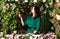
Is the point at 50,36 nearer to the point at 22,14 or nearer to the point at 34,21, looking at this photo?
the point at 34,21

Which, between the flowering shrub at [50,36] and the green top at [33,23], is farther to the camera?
the green top at [33,23]

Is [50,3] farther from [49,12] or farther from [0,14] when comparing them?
[0,14]

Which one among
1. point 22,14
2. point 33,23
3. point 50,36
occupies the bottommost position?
point 50,36

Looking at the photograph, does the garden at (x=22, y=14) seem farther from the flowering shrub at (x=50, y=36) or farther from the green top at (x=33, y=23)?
the flowering shrub at (x=50, y=36)

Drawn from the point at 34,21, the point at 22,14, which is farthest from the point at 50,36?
the point at 22,14

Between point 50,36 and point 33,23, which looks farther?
point 33,23

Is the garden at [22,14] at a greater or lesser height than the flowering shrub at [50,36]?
greater

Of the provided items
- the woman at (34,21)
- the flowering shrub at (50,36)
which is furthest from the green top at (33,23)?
the flowering shrub at (50,36)

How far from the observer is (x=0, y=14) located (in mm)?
7500

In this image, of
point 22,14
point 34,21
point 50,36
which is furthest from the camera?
point 22,14

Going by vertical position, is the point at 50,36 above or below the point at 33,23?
below

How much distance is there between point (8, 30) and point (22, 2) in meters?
0.82

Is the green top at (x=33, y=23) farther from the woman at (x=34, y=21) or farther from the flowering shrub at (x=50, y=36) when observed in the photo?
the flowering shrub at (x=50, y=36)

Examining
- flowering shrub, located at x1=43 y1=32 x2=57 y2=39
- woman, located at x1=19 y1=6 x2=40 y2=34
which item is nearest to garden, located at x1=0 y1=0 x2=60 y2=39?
woman, located at x1=19 y1=6 x2=40 y2=34
